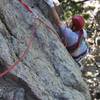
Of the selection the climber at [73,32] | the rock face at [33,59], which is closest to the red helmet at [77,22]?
the climber at [73,32]

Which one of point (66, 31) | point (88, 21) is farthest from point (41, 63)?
point (88, 21)

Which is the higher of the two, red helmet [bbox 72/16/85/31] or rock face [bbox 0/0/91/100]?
rock face [bbox 0/0/91/100]

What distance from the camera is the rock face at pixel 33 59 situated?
4.27 metres

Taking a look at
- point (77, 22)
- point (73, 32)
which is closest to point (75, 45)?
point (73, 32)

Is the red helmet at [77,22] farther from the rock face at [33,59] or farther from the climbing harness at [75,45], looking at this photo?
the rock face at [33,59]

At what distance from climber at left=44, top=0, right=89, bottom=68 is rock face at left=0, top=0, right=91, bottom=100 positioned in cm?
15

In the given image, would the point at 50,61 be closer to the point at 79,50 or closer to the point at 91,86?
the point at 79,50

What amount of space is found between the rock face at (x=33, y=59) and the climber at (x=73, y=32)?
155 mm

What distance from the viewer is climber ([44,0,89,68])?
231 inches

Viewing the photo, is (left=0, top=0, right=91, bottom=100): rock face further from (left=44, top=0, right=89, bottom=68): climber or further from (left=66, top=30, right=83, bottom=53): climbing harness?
(left=66, top=30, right=83, bottom=53): climbing harness

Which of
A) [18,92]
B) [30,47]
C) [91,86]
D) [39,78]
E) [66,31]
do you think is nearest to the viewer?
[18,92]

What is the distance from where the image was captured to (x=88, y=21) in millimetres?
9430

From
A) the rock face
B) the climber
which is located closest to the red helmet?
the climber

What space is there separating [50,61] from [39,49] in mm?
221
